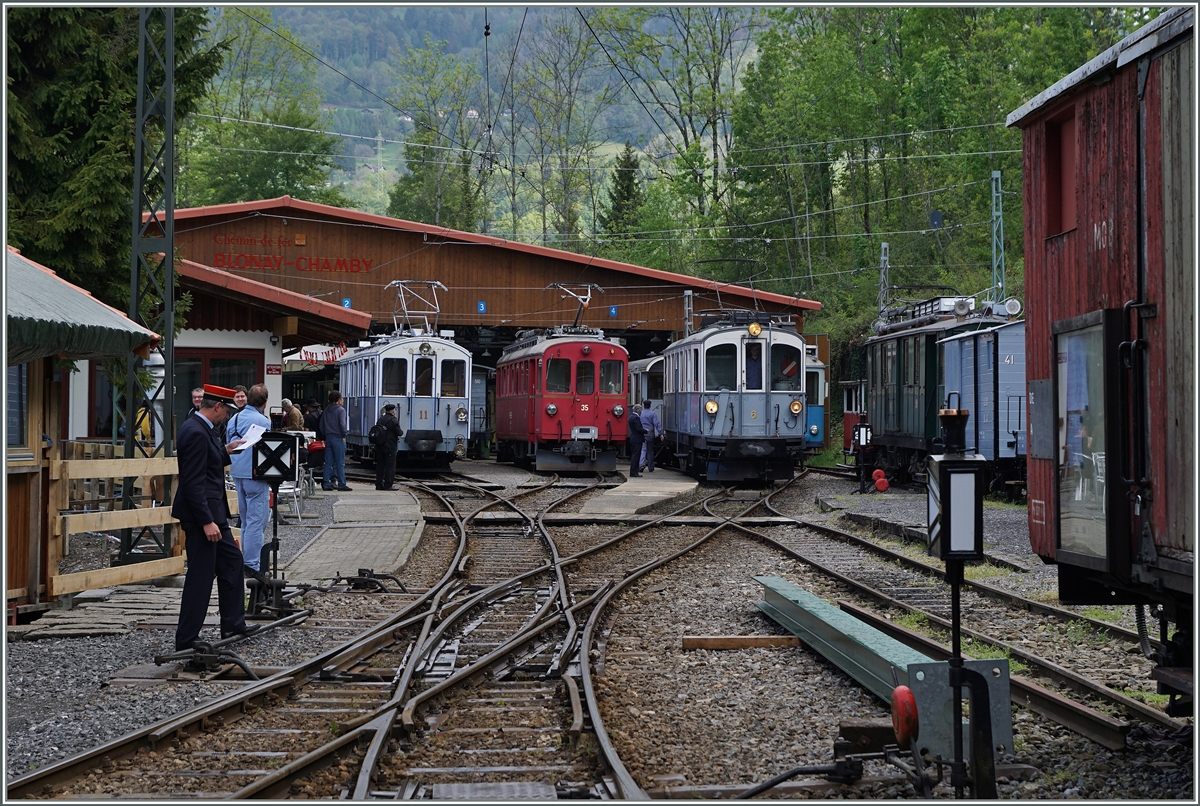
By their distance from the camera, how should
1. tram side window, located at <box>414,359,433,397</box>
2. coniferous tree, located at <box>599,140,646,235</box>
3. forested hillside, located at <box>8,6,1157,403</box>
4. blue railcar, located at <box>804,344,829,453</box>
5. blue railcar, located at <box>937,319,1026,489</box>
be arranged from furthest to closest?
coniferous tree, located at <box>599,140,646,235</box> → forested hillside, located at <box>8,6,1157,403</box> → blue railcar, located at <box>804,344,829,453</box> → tram side window, located at <box>414,359,433,397</box> → blue railcar, located at <box>937,319,1026,489</box>

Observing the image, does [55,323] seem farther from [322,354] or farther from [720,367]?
[322,354]

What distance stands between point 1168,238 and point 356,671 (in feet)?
18.3

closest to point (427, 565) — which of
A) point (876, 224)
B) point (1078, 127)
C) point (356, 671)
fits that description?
point (356, 671)

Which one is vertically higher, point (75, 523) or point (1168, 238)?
point (1168, 238)

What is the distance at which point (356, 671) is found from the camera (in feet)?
27.1

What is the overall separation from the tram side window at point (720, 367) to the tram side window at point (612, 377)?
151 inches

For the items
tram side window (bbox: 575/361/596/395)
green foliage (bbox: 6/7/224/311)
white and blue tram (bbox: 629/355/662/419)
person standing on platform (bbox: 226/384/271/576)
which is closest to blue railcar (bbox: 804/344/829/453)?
white and blue tram (bbox: 629/355/662/419)

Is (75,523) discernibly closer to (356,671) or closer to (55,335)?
(55,335)

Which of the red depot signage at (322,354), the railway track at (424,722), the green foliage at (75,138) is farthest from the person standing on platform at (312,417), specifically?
the railway track at (424,722)

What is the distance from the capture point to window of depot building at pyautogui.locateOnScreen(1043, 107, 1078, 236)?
270 inches

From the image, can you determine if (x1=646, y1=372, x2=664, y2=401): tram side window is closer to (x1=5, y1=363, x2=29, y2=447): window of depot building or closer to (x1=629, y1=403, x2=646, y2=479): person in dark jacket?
(x1=629, y1=403, x2=646, y2=479): person in dark jacket

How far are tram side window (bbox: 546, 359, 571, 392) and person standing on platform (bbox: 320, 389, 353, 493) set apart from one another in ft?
18.5

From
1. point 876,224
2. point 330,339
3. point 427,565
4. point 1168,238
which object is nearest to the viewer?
point 1168,238

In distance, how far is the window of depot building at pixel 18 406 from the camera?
9695 millimetres
